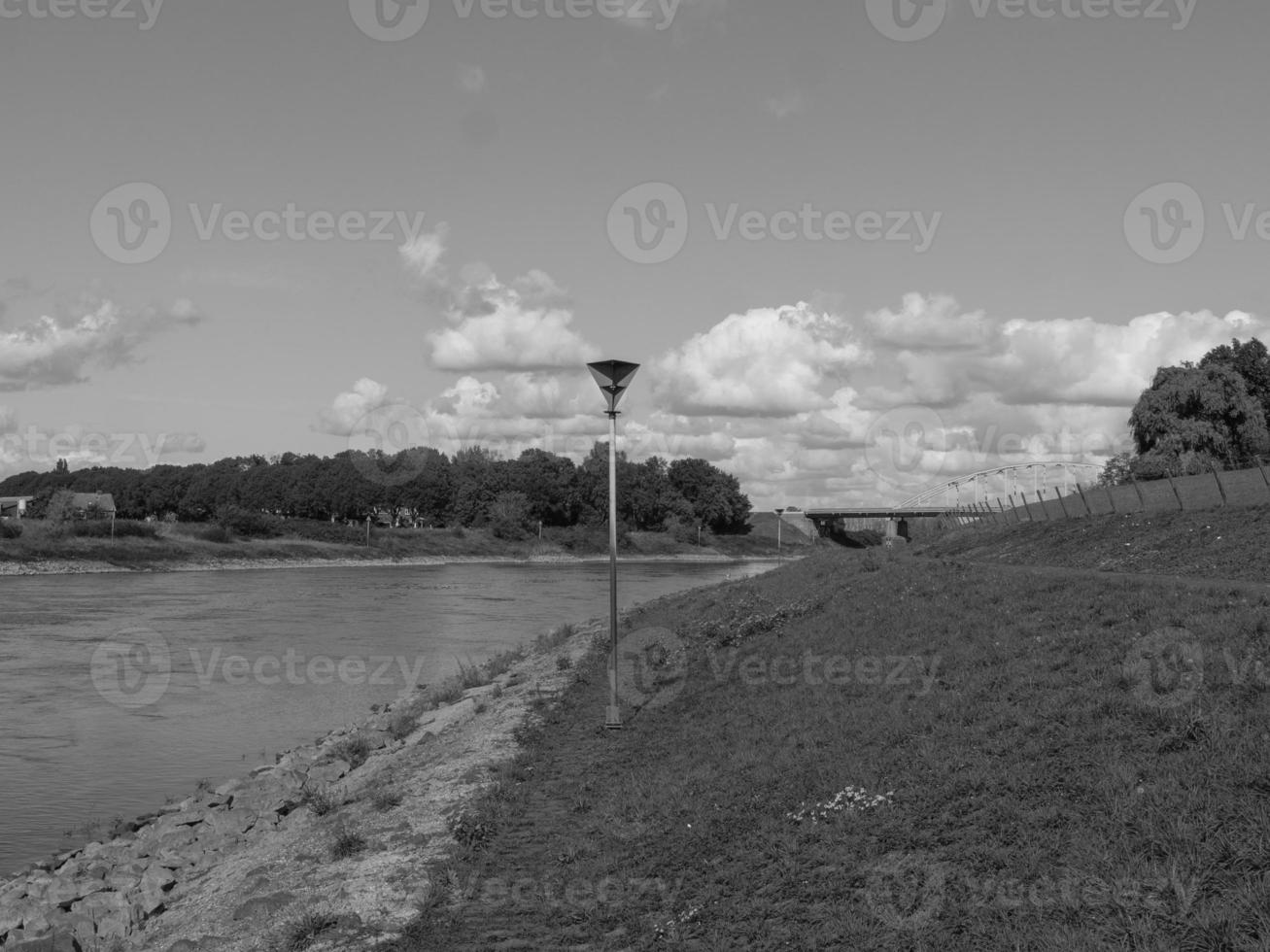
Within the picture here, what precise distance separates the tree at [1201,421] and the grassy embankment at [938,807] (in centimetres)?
5368

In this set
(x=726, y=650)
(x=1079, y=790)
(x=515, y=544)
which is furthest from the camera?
(x=515, y=544)

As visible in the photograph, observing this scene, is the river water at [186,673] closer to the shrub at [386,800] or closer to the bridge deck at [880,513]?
the shrub at [386,800]

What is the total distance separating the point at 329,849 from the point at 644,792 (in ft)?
11.0

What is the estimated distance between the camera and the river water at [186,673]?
20578 millimetres

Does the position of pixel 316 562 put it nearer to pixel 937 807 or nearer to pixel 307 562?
pixel 307 562

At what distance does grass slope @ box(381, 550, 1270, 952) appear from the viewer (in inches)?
278

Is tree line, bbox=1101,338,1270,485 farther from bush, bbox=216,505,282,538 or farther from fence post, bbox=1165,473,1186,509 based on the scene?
bush, bbox=216,505,282,538

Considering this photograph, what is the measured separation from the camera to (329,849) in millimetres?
11719

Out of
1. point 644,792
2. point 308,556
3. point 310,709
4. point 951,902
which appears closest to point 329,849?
point 644,792

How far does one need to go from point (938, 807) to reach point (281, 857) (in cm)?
721

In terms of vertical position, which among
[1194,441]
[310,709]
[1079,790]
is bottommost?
[310,709]

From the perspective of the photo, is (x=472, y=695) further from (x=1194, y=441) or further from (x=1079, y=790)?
(x=1194, y=441)

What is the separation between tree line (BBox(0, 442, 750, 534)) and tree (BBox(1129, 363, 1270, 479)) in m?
98.9

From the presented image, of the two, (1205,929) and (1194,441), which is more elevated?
(1194,441)
